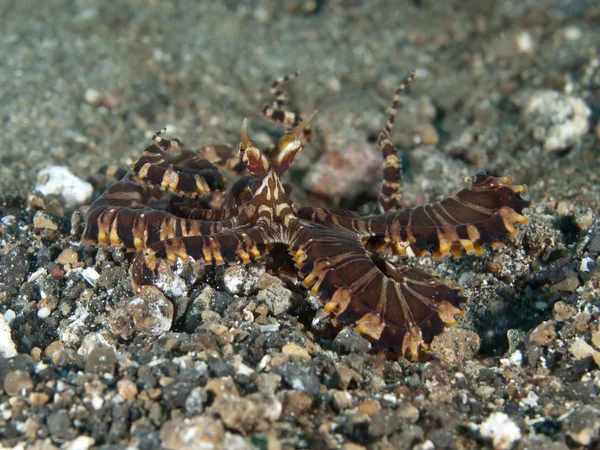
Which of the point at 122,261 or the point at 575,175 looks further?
the point at 575,175

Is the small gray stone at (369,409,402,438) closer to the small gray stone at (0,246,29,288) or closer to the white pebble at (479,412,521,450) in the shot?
the white pebble at (479,412,521,450)

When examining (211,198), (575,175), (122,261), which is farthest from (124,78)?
(575,175)

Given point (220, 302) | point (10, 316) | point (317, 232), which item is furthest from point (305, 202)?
A: point (10, 316)

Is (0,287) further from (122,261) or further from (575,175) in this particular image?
(575,175)

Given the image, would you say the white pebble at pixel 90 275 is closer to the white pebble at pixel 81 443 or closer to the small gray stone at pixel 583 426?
the white pebble at pixel 81 443

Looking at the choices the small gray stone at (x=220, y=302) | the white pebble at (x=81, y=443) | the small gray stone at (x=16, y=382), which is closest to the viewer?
the white pebble at (x=81, y=443)

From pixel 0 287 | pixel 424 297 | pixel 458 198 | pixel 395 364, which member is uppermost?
pixel 458 198

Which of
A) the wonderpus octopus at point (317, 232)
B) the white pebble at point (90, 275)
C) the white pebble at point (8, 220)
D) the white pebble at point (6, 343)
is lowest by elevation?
the white pebble at point (6, 343)

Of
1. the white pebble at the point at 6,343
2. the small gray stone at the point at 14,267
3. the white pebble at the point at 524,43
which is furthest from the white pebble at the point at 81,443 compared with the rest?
the white pebble at the point at 524,43

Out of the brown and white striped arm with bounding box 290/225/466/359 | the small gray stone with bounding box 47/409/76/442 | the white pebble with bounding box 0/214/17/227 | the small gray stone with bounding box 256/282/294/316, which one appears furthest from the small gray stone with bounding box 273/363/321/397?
the white pebble with bounding box 0/214/17/227
